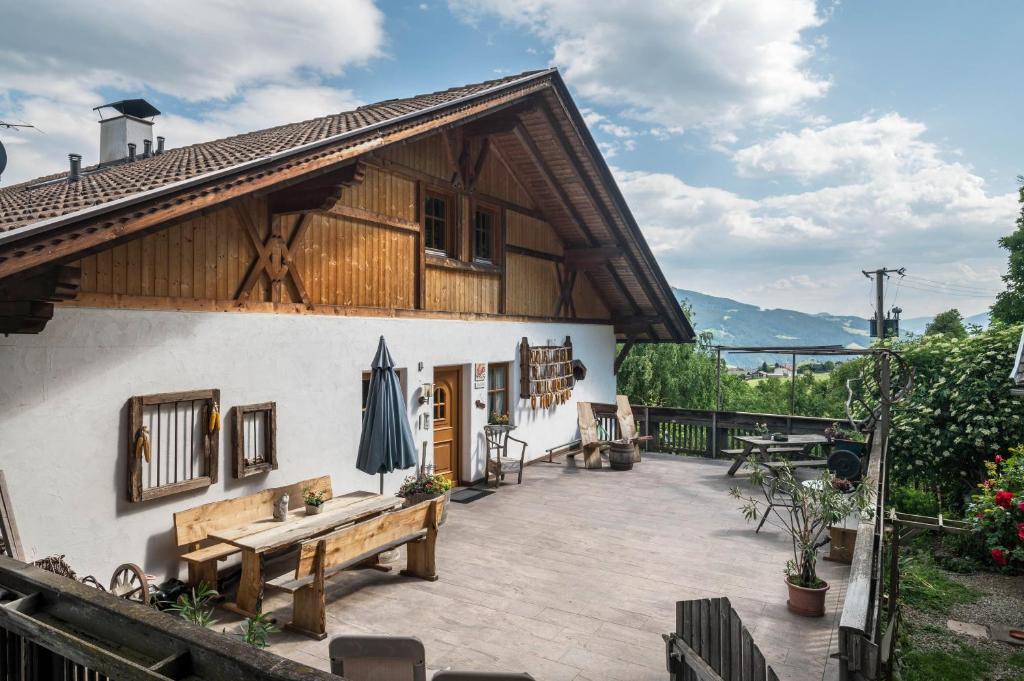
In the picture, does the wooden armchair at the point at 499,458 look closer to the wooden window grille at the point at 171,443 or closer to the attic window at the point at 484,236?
the attic window at the point at 484,236

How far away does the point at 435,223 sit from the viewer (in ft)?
29.7

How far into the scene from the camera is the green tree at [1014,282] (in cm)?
1925

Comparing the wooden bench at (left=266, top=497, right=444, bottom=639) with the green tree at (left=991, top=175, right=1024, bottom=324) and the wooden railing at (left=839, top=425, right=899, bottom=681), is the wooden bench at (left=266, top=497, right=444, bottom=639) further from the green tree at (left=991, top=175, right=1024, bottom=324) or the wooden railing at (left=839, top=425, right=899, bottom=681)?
the green tree at (left=991, top=175, right=1024, bottom=324)

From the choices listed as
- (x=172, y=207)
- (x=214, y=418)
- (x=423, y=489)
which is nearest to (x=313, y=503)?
(x=214, y=418)

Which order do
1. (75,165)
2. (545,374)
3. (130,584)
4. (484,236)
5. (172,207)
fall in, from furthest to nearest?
1. (545,374)
2. (484,236)
3. (75,165)
4. (130,584)
5. (172,207)

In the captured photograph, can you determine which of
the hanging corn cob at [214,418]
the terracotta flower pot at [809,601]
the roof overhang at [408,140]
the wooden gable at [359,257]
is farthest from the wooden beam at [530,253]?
the terracotta flower pot at [809,601]

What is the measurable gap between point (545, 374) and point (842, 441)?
4.95 m

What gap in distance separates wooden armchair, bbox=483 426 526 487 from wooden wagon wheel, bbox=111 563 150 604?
17.2 feet

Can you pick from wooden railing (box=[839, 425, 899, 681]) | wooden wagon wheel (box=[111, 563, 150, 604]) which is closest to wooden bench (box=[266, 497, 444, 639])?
wooden wagon wheel (box=[111, 563, 150, 604])

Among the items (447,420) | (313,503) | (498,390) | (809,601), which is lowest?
(809,601)

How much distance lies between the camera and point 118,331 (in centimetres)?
493

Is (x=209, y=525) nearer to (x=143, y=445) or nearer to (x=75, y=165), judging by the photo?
(x=143, y=445)

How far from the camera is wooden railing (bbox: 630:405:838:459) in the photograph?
37.8ft

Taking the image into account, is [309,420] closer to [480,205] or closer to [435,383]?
[435,383]
